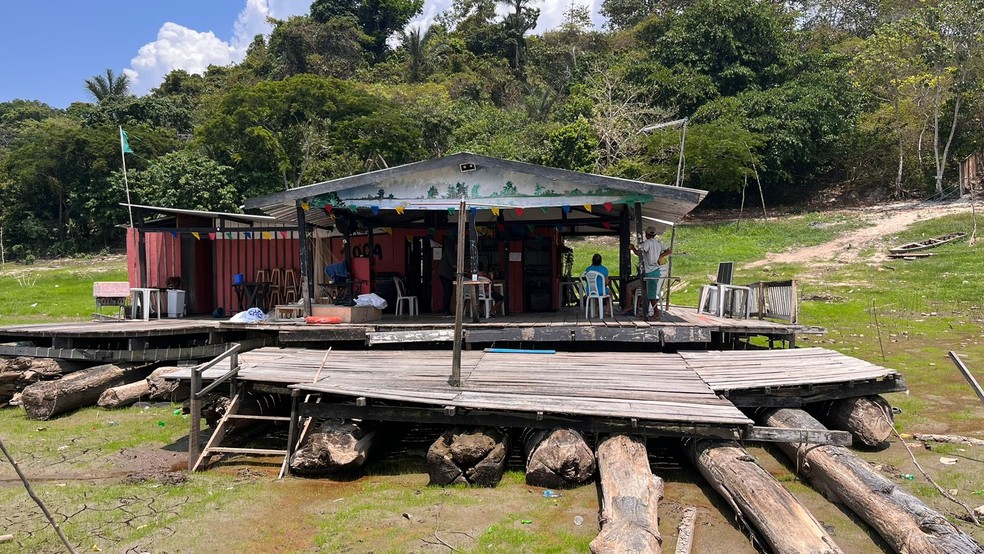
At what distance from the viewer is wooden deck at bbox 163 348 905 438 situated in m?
6.79

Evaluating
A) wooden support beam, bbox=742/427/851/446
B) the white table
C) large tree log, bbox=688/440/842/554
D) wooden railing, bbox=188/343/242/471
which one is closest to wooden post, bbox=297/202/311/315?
wooden railing, bbox=188/343/242/471

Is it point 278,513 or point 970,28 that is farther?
point 970,28

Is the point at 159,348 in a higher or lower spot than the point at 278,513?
higher

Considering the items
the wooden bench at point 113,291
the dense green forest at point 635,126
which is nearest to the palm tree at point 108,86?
the dense green forest at point 635,126

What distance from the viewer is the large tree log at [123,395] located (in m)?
10.4

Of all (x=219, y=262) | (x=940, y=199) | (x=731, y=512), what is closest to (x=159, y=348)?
(x=219, y=262)

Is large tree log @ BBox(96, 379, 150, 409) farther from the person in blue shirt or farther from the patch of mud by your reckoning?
the person in blue shirt

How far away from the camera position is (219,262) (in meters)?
15.1

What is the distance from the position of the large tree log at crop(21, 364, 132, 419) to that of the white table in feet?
7.70

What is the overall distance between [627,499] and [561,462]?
3.78 ft

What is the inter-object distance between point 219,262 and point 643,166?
20869 mm

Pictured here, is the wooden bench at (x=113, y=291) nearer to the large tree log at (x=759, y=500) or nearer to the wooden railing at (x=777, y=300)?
the large tree log at (x=759, y=500)

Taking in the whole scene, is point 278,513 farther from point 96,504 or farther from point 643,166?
point 643,166

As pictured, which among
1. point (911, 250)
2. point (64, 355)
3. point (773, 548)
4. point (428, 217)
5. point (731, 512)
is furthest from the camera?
point (911, 250)
